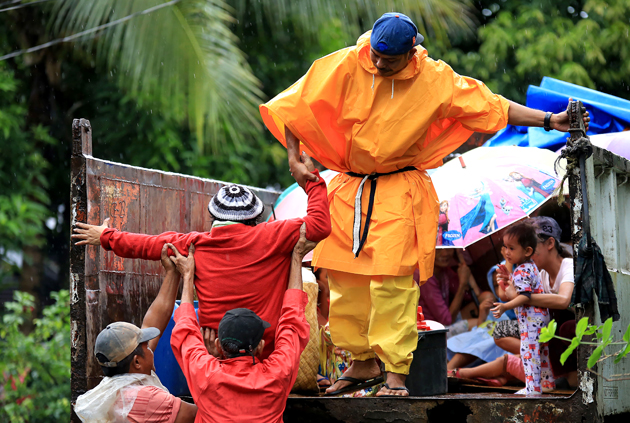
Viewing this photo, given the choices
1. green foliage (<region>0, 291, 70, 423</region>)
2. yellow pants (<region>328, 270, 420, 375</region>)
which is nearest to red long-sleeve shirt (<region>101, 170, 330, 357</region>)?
yellow pants (<region>328, 270, 420, 375</region>)

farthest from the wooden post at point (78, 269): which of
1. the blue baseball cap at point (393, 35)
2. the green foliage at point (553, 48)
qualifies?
the green foliage at point (553, 48)

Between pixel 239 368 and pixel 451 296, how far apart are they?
10.2 feet

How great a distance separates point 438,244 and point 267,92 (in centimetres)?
576

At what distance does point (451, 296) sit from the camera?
5.55 metres

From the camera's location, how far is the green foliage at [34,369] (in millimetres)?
7188

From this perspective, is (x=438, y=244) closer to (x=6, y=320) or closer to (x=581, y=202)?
(x=581, y=202)

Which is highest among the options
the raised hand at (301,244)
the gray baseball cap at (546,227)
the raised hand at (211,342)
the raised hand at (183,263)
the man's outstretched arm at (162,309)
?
the gray baseball cap at (546,227)

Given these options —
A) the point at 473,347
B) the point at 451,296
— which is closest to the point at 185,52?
the point at 451,296

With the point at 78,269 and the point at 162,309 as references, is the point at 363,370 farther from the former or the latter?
the point at 78,269

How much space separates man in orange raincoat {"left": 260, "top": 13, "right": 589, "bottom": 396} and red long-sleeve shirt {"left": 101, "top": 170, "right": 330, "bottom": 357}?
345 millimetres

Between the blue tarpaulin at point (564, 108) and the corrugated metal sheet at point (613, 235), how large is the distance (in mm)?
2086

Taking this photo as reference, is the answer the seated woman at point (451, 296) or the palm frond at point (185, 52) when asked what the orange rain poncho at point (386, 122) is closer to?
the seated woman at point (451, 296)

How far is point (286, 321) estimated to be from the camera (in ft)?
9.52

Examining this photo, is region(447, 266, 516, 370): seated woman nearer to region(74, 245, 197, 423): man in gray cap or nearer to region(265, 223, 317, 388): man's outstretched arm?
region(265, 223, 317, 388): man's outstretched arm
